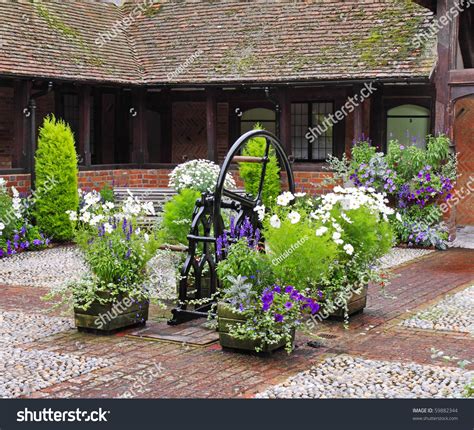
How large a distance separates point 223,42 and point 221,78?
1682 millimetres

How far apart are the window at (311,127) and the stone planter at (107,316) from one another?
11.2m

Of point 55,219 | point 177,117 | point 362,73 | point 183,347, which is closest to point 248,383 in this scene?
point 183,347

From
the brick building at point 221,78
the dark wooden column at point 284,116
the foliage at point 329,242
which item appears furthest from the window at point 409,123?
the foliage at point 329,242

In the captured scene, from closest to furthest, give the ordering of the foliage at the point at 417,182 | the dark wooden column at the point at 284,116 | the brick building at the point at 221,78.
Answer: the foliage at the point at 417,182, the brick building at the point at 221,78, the dark wooden column at the point at 284,116

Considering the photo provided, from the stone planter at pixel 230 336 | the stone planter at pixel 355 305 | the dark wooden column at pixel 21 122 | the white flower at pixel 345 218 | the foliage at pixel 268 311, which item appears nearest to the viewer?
the foliage at pixel 268 311

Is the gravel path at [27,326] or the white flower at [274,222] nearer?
→ the white flower at [274,222]

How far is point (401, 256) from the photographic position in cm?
1391

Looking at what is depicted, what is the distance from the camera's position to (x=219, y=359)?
7.11 meters

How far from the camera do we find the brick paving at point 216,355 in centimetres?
624

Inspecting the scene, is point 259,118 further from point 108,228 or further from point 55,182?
point 108,228

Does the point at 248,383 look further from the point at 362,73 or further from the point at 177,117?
the point at 177,117

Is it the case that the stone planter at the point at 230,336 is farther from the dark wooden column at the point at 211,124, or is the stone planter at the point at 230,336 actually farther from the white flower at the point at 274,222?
the dark wooden column at the point at 211,124

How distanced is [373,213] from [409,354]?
1911 mm

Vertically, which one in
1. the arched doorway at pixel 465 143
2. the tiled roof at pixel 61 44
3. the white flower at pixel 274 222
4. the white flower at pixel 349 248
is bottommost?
the white flower at pixel 349 248
